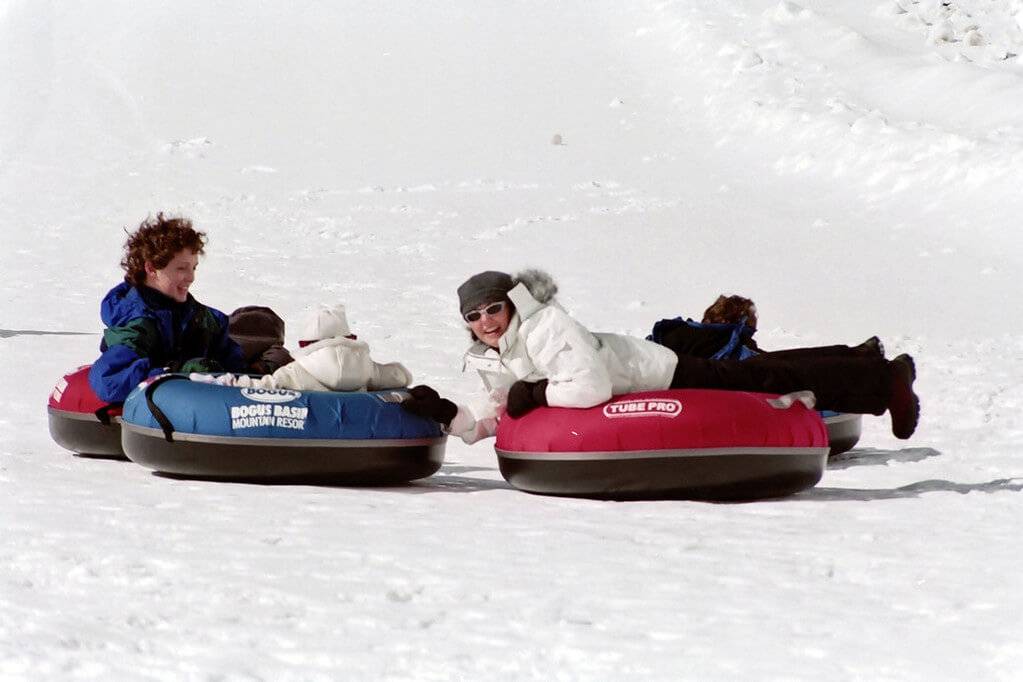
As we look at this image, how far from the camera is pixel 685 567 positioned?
13.4 ft

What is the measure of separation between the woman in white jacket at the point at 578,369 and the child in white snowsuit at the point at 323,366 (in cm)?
30

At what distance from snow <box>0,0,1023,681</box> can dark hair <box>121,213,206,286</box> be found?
924 mm

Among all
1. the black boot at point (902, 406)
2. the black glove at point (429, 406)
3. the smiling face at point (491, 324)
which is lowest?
the black glove at point (429, 406)

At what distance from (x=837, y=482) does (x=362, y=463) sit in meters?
2.18

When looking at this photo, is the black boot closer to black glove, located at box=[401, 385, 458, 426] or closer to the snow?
the snow

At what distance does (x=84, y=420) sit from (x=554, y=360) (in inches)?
91.5

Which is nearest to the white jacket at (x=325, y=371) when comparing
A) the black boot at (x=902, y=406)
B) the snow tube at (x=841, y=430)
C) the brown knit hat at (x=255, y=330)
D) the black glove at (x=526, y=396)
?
the black glove at (x=526, y=396)

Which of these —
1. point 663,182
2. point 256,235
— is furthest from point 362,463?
point 663,182

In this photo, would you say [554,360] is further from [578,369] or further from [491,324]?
[491,324]

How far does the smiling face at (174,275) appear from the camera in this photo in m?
6.07

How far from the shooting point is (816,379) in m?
5.66

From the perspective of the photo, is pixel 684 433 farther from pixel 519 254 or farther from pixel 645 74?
pixel 645 74

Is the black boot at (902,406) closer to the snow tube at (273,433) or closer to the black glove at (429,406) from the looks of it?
the black glove at (429,406)

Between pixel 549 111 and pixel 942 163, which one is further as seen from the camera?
pixel 549 111
